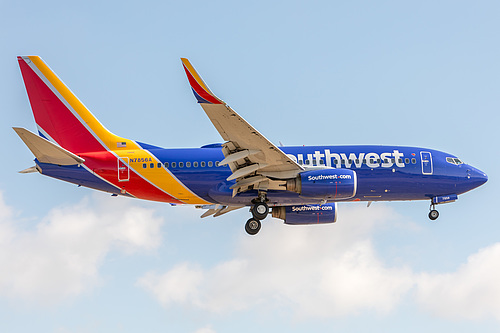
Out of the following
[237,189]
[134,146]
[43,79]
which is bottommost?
[237,189]

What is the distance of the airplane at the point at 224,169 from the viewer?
136 feet

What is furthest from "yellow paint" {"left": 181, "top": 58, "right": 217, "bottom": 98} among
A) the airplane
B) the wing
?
the airplane

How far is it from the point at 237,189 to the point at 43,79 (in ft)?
42.8

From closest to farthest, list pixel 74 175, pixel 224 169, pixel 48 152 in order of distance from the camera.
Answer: pixel 48 152, pixel 74 175, pixel 224 169

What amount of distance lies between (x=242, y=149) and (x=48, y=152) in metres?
10.5

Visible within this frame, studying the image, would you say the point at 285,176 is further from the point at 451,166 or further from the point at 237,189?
the point at 451,166

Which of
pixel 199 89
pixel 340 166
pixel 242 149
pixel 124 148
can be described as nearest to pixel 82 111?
pixel 124 148

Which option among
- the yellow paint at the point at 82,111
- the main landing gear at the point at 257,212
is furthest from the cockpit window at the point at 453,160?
the yellow paint at the point at 82,111

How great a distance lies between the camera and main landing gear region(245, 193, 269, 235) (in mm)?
43312

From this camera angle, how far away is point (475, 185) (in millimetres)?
45844

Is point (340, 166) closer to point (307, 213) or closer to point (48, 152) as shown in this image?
point (307, 213)

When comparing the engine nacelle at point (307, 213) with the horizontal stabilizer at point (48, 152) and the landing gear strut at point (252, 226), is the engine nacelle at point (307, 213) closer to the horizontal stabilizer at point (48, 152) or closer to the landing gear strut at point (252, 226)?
the landing gear strut at point (252, 226)

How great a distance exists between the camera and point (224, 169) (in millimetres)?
43281

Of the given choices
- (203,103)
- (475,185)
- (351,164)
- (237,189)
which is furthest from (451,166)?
(203,103)
